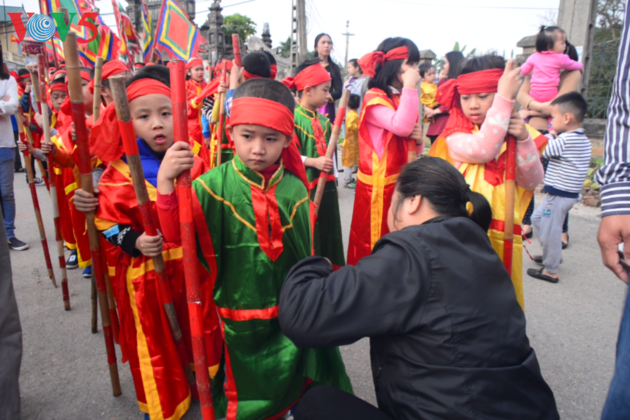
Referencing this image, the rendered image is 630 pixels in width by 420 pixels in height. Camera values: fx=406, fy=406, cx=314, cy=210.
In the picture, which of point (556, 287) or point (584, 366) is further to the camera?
point (556, 287)

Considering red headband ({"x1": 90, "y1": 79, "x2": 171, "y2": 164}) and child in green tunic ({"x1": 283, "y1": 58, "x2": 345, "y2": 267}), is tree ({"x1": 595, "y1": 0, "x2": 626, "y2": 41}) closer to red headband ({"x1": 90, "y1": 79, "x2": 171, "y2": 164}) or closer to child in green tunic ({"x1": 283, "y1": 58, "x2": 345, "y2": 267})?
child in green tunic ({"x1": 283, "y1": 58, "x2": 345, "y2": 267})

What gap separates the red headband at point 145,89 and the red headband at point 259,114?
0.45 meters

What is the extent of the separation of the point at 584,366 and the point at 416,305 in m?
2.16

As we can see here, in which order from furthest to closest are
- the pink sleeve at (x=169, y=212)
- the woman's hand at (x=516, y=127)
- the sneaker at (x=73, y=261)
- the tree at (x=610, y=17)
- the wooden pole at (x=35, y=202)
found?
the tree at (x=610, y=17)
the sneaker at (x=73, y=261)
the wooden pole at (x=35, y=202)
the woman's hand at (x=516, y=127)
the pink sleeve at (x=169, y=212)

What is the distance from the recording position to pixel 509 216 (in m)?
2.08

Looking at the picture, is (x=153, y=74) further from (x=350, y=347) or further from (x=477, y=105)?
(x=350, y=347)

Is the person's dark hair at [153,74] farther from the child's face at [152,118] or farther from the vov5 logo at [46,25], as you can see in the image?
the vov5 logo at [46,25]

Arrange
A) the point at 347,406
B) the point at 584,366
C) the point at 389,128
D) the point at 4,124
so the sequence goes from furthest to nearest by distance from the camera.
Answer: the point at 4,124 → the point at 389,128 → the point at 584,366 → the point at 347,406

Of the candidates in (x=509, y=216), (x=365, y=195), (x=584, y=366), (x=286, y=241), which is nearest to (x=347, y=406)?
(x=286, y=241)

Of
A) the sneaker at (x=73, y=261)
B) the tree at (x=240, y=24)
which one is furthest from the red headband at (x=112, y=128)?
the tree at (x=240, y=24)

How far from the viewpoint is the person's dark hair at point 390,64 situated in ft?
9.36

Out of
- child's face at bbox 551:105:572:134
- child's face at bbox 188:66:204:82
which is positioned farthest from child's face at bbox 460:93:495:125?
child's face at bbox 188:66:204:82

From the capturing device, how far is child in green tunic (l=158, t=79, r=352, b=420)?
1.67 meters

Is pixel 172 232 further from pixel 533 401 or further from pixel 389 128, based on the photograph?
pixel 389 128
